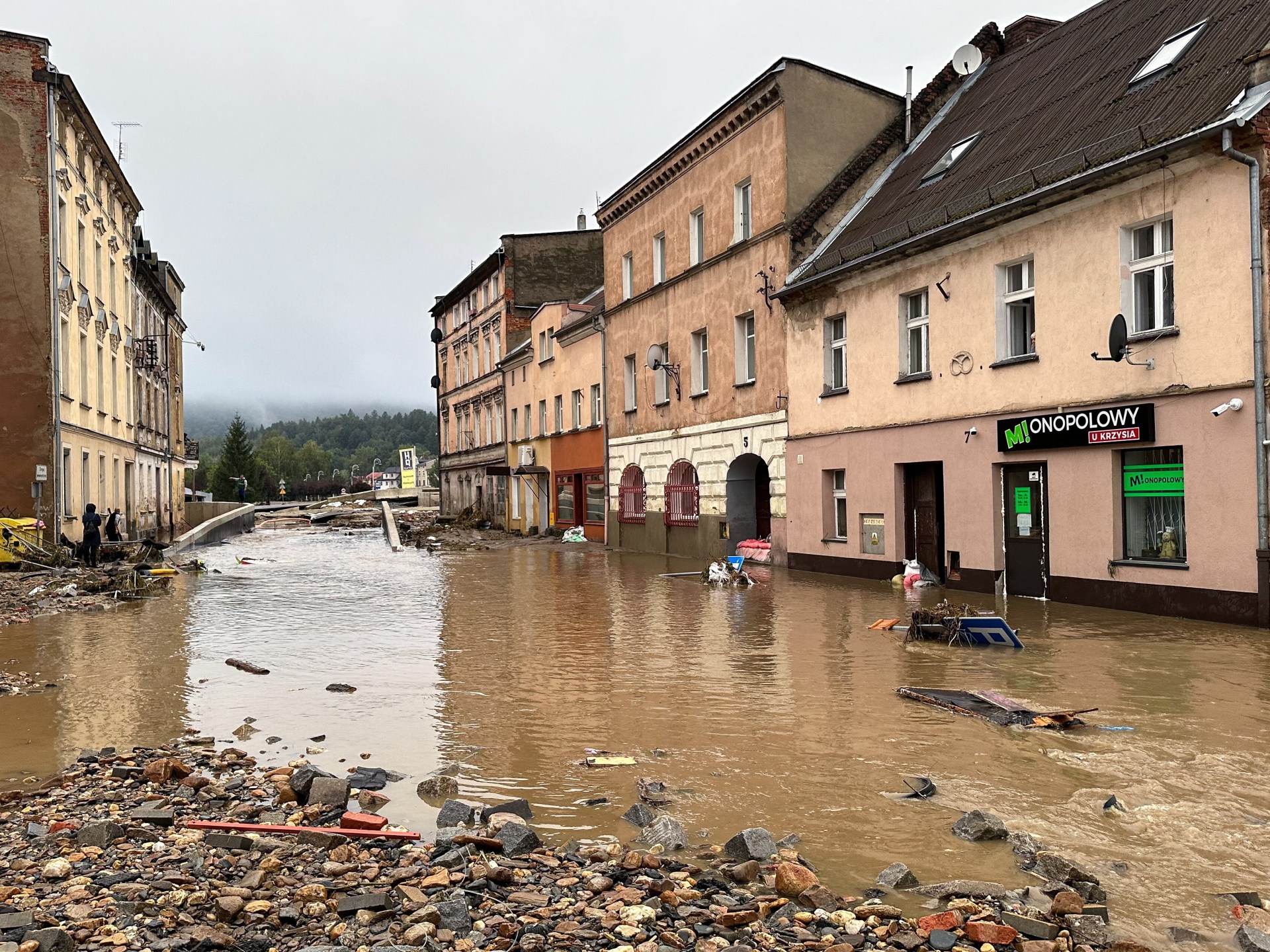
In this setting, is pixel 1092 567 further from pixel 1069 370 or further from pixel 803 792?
pixel 803 792

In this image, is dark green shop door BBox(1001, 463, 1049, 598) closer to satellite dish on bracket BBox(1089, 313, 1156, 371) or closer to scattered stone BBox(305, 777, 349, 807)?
satellite dish on bracket BBox(1089, 313, 1156, 371)

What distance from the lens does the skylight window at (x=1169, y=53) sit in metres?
15.2

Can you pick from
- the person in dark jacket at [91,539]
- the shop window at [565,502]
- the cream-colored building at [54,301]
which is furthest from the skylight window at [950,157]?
the cream-colored building at [54,301]

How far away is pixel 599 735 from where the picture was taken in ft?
25.2

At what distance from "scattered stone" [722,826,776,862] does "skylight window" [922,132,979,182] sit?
1786cm

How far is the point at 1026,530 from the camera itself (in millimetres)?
16406

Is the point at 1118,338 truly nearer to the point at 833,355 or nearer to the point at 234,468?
the point at 833,355

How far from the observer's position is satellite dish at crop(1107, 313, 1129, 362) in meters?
13.6

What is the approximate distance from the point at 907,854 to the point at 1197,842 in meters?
1.54

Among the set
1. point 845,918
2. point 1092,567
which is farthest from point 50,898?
point 1092,567

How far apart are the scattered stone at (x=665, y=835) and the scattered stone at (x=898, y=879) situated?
1.05 m

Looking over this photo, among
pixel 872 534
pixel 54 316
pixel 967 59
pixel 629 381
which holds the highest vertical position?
pixel 967 59

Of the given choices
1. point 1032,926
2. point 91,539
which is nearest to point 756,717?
point 1032,926

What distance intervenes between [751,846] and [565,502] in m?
34.8
